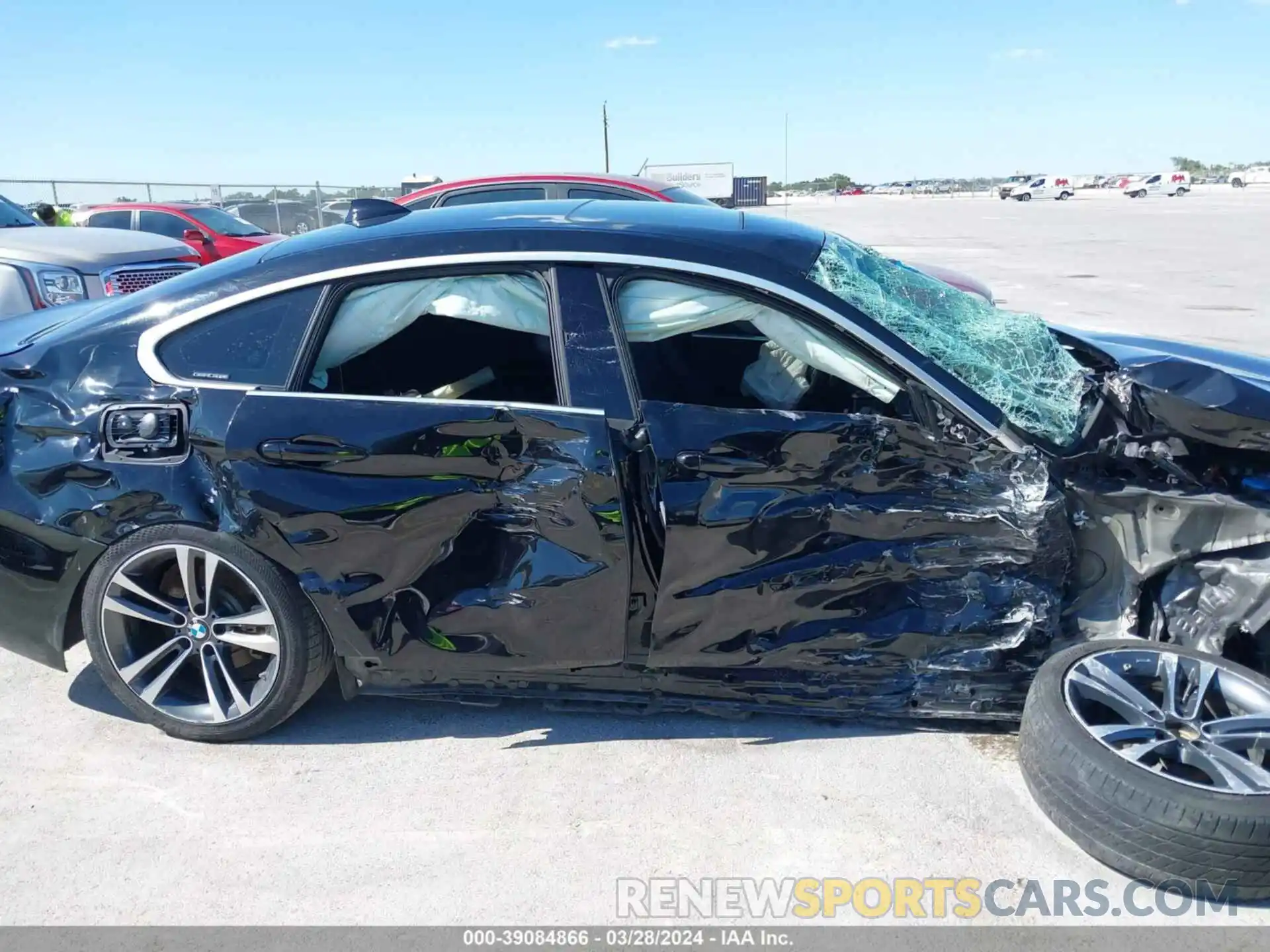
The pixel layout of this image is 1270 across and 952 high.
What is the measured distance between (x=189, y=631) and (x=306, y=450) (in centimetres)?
79

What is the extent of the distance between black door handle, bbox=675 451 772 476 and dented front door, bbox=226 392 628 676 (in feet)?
0.73

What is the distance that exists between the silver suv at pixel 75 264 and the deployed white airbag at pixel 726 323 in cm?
505

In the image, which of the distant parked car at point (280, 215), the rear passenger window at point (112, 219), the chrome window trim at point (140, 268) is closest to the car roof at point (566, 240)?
the chrome window trim at point (140, 268)

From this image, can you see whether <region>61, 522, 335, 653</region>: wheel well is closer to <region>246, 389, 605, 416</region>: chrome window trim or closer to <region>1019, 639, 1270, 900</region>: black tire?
<region>246, 389, 605, 416</region>: chrome window trim

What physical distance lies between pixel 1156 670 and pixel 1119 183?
92.5 m

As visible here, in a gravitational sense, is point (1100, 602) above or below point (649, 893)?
above

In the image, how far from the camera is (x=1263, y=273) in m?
15.0

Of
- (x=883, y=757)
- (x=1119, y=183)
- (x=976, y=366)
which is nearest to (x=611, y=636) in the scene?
(x=883, y=757)

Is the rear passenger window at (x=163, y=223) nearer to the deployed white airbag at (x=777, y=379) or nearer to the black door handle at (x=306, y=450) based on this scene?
the black door handle at (x=306, y=450)

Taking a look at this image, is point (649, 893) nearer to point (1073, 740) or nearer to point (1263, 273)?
point (1073, 740)

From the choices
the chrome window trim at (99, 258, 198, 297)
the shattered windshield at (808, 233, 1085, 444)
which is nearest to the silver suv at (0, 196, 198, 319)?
the chrome window trim at (99, 258, 198, 297)

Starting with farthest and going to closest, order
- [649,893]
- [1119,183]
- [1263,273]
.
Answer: [1119,183] → [1263,273] → [649,893]

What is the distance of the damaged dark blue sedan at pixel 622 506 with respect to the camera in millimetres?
2812
